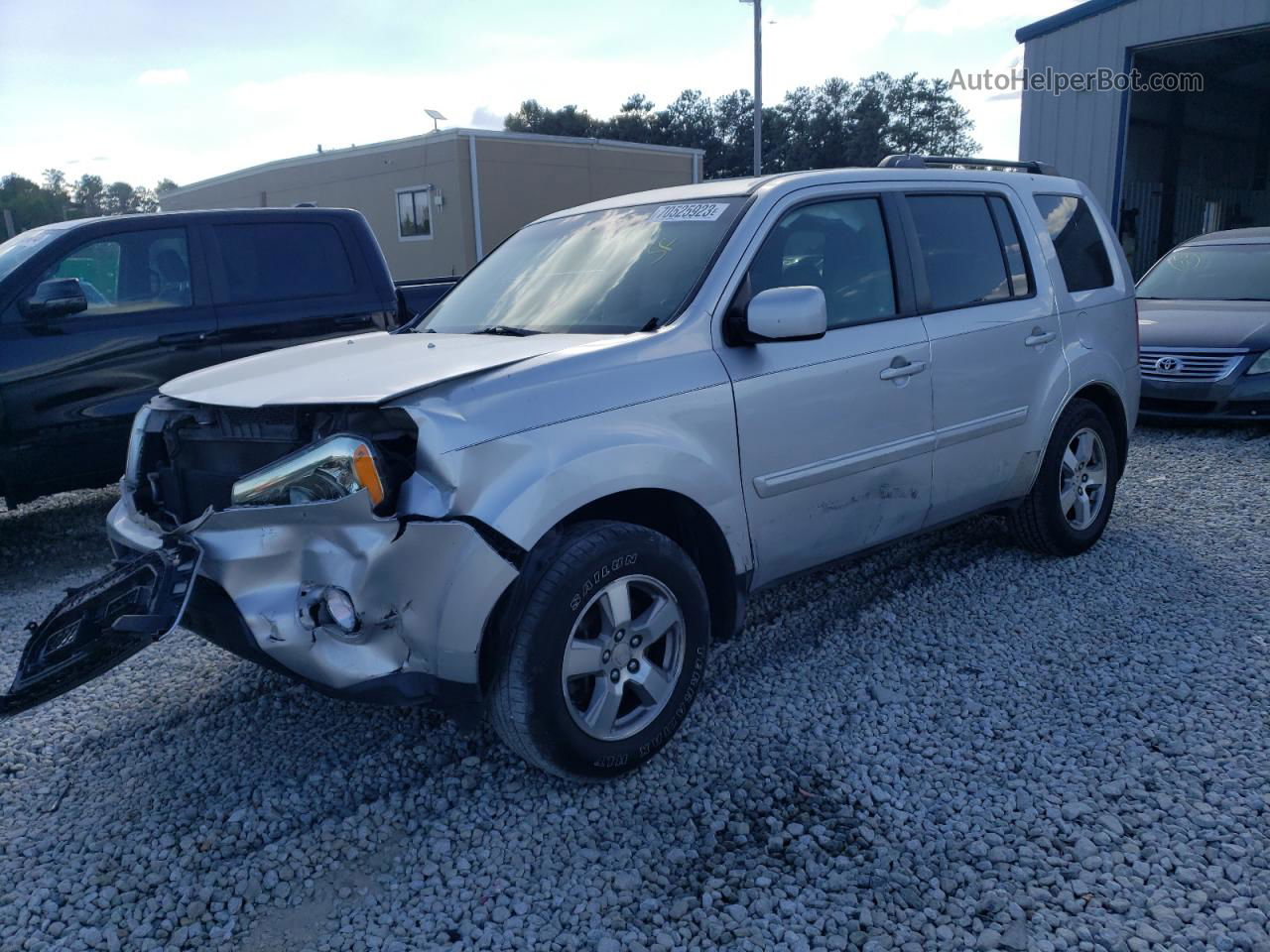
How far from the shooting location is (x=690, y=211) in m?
3.84

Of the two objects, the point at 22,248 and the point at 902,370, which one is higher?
the point at 22,248

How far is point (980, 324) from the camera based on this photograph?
432 centimetres

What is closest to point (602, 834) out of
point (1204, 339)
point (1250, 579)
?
point (1250, 579)

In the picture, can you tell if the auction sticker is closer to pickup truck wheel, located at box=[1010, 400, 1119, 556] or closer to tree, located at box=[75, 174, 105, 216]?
pickup truck wheel, located at box=[1010, 400, 1119, 556]

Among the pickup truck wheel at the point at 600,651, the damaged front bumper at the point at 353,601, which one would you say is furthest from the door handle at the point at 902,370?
the damaged front bumper at the point at 353,601

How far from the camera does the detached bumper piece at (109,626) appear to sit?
2.75 m

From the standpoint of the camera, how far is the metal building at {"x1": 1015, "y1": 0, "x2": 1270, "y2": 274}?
14.1 m

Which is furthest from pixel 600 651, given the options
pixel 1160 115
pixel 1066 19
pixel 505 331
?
pixel 1160 115

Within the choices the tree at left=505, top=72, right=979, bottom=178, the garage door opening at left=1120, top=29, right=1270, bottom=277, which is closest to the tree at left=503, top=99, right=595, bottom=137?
the tree at left=505, top=72, right=979, bottom=178

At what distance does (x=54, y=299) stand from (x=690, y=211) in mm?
3854

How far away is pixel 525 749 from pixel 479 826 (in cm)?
28

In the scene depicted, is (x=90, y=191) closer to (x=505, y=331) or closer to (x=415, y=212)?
(x=415, y=212)

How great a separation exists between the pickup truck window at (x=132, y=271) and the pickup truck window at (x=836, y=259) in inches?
162

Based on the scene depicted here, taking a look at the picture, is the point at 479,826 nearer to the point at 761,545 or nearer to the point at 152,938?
the point at 152,938
